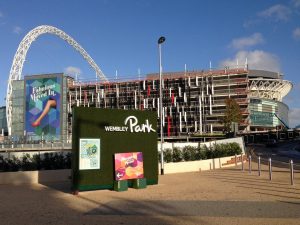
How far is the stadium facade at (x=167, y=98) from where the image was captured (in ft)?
339

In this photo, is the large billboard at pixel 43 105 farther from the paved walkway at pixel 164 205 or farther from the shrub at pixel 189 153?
the paved walkway at pixel 164 205

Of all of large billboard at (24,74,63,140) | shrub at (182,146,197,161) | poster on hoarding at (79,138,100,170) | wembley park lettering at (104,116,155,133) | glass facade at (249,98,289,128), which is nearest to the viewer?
poster on hoarding at (79,138,100,170)

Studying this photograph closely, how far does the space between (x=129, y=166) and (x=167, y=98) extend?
92863 mm

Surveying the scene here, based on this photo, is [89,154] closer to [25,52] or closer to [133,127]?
[133,127]

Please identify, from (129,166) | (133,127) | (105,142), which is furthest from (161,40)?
(129,166)

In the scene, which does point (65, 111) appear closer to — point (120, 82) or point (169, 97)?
point (120, 82)

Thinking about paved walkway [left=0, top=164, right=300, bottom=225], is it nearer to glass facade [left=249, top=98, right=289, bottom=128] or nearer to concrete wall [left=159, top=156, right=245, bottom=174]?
concrete wall [left=159, top=156, right=245, bottom=174]

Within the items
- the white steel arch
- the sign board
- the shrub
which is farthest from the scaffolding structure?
the shrub

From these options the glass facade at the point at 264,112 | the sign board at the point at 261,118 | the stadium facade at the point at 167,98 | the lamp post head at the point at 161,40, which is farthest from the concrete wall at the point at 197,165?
the sign board at the point at 261,118

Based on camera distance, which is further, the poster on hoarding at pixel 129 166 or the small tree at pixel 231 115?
the small tree at pixel 231 115

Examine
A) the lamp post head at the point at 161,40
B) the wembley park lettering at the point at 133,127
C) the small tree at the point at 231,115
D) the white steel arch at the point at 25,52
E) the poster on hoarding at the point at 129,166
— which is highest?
the white steel arch at the point at 25,52

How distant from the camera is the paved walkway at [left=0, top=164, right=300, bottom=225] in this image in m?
11.6

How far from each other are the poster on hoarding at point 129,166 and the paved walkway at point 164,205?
861 mm

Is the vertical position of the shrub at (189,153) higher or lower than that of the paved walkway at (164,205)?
higher
